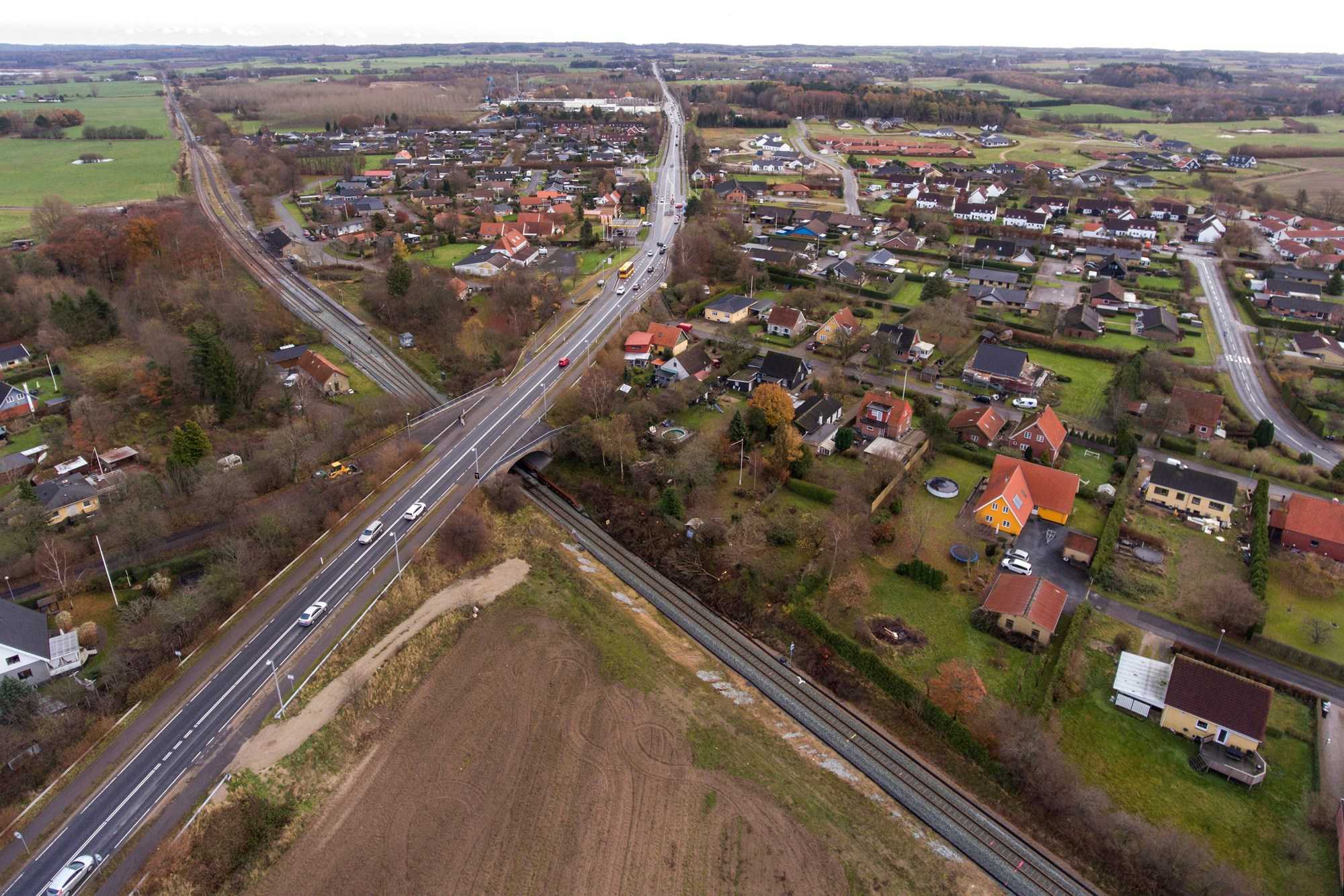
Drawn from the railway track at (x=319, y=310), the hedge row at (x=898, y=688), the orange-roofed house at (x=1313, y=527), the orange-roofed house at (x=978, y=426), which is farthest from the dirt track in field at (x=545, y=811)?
the orange-roofed house at (x=1313, y=527)

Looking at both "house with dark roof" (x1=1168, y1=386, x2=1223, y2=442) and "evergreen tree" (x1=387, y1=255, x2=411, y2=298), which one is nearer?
"house with dark roof" (x1=1168, y1=386, x2=1223, y2=442)

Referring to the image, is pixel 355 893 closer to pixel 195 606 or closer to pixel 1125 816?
pixel 195 606

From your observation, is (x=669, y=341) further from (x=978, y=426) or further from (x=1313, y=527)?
(x=1313, y=527)

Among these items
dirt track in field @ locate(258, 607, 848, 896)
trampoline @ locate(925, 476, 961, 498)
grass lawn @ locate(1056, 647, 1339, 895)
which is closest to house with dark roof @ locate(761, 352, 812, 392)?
trampoline @ locate(925, 476, 961, 498)

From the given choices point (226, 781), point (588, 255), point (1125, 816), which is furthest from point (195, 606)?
point (588, 255)

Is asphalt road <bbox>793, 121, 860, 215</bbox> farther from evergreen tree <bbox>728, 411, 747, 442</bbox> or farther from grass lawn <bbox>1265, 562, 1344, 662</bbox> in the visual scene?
grass lawn <bbox>1265, 562, 1344, 662</bbox>
